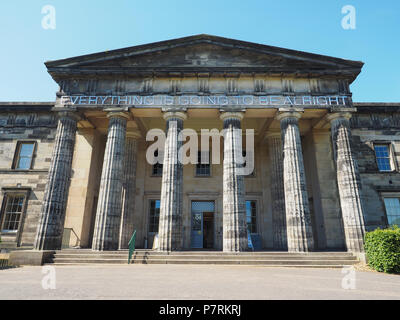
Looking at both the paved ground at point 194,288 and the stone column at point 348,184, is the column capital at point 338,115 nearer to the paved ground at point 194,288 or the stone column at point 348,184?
the stone column at point 348,184

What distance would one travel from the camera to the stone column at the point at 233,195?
12359 millimetres

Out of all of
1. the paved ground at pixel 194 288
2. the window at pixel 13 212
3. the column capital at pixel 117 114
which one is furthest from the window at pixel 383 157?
the window at pixel 13 212

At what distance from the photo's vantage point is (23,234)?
52.9 feet

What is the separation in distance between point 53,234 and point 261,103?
13531mm

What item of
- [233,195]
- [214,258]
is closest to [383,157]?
[233,195]

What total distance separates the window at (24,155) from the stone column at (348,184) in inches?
805

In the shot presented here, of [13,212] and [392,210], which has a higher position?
[392,210]

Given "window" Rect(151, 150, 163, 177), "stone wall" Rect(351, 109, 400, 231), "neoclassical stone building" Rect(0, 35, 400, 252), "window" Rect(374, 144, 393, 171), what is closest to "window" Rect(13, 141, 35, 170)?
"neoclassical stone building" Rect(0, 35, 400, 252)

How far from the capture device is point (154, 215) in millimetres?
18453

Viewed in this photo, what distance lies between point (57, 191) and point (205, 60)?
1155 cm

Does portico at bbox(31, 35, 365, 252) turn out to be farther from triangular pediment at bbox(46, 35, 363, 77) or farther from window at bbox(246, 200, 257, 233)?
window at bbox(246, 200, 257, 233)

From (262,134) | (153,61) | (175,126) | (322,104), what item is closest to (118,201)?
(175,126)

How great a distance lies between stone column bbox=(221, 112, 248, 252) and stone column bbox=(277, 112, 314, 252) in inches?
96.9

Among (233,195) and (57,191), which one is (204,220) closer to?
(233,195)
